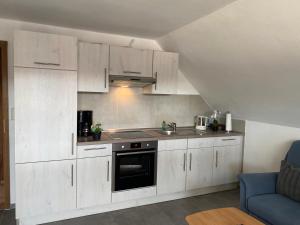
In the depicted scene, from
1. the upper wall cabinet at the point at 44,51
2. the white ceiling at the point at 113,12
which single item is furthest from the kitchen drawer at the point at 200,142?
the upper wall cabinet at the point at 44,51

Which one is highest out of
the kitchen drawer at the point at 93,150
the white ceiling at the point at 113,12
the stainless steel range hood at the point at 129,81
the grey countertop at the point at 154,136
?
the white ceiling at the point at 113,12

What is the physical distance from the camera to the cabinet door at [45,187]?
2.57 meters

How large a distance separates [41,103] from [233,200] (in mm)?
2882

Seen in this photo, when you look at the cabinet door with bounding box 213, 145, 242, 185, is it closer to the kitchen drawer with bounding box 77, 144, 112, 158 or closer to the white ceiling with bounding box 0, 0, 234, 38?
the kitchen drawer with bounding box 77, 144, 112, 158

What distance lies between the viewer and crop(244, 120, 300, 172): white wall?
321cm

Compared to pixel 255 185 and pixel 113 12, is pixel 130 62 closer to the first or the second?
pixel 113 12

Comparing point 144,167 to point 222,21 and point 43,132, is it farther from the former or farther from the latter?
point 222,21

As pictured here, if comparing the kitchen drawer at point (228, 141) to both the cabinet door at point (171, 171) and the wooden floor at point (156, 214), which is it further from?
the wooden floor at point (156, 214)

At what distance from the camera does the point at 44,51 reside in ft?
8.34

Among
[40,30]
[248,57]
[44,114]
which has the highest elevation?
[40,30]

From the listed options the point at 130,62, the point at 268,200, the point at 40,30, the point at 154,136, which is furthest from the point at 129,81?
the point at 268,200

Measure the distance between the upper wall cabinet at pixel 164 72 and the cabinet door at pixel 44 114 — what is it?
117 centimetres

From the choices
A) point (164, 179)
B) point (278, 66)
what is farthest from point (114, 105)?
point (278, 66)

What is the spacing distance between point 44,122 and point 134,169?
125 cm
